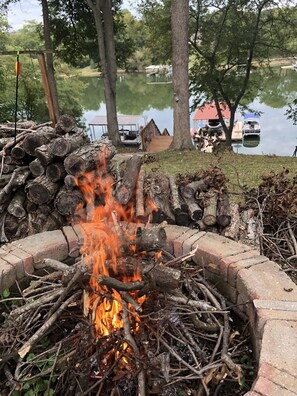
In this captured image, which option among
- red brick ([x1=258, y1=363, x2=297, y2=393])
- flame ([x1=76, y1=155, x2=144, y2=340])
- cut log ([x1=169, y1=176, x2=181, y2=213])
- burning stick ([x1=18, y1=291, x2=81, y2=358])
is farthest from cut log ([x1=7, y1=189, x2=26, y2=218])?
red brick ([x1=258, y1=363, x2=297, y2=393])

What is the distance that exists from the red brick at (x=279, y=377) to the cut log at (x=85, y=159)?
2.91 m

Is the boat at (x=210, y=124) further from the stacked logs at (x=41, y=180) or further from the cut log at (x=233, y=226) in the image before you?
the cut log at (x=233, y=226)

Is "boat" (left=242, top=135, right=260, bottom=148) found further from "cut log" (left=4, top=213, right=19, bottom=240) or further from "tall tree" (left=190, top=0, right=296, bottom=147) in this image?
"cut log" (left=4, top=213, right=19, bottom=240)

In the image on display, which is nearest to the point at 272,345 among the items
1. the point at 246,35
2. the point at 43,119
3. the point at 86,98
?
the point at 246,35

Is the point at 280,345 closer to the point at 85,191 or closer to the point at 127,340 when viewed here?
the point at 127,340

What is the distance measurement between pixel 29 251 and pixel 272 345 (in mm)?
2258

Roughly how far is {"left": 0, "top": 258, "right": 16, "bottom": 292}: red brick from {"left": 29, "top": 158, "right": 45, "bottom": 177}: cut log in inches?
62.5

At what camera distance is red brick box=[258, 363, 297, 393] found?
188 centimetres

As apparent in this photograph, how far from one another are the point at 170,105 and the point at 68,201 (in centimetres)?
3459

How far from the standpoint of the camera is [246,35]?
1290cm

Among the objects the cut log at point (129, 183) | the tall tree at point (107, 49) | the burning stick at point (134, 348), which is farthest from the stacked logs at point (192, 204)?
the tall tree at point (107, 49)

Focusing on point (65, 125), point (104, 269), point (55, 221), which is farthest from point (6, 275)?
point (65, 125)

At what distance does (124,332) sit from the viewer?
7.86 feet

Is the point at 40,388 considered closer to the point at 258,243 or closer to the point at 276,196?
the point at 258,243
